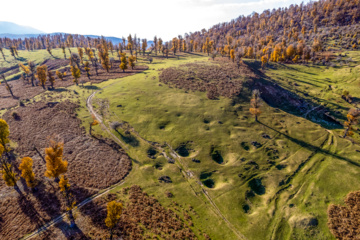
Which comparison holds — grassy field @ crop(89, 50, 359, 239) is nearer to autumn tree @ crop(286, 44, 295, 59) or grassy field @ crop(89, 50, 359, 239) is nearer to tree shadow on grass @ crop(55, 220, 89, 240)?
tree shadow on grass @ crop(55, 220, 89, 240)

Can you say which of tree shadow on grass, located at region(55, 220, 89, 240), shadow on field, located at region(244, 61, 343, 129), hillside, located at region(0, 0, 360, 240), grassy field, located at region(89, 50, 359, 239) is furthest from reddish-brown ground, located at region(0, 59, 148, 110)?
shadow on field, located at region(244, 61, 343, 129)

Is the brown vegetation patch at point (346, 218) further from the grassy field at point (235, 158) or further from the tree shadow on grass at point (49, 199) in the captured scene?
the tree shadow on grass at point (49, 199)

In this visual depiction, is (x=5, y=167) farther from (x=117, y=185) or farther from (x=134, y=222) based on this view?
(x=134, y=222)

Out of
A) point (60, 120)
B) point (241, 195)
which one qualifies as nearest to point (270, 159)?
point (241, 195)

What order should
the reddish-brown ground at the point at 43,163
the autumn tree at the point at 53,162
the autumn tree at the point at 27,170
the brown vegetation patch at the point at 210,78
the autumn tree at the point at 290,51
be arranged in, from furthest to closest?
the autumn tree at the point at 290,51 → the brown vegetation patch at the point at 210,78 → the autumn tree at the point at 27,170 → the autumn tree at the point at 53,162 → the reddish-brown ground at the point at 43,163

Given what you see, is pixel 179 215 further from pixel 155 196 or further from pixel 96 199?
pixel 96 199

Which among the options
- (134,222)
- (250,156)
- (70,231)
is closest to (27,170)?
(70,231)

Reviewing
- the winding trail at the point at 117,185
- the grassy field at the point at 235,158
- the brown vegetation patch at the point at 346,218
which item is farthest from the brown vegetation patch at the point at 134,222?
the brown vegetation patch at the point at 346,218
